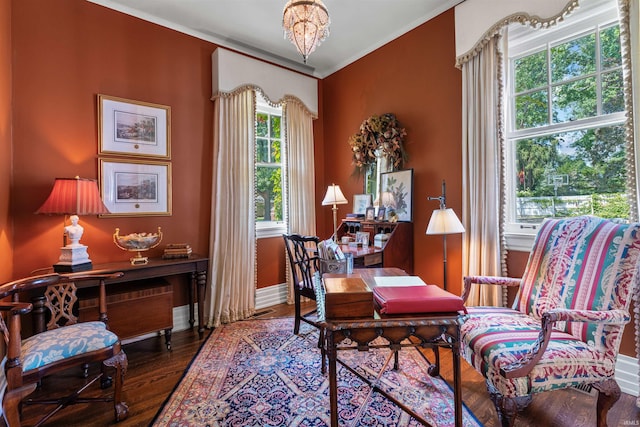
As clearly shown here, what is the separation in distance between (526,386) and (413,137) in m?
2.39

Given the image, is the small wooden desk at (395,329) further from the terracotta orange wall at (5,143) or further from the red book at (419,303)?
the terracotta orange wall at (5,143)

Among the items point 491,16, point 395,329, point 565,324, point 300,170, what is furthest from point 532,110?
point 300,170

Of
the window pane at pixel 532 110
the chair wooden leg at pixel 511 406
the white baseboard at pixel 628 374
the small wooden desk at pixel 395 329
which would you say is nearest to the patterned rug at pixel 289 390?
the chair wooden leg at pixel 511 406

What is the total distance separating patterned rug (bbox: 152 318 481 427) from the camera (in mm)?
1693

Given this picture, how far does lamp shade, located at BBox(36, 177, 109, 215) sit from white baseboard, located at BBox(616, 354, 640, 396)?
3.83 meters

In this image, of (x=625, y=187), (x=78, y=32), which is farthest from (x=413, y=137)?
(x=78, y=32)

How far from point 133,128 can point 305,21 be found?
6.44 ft

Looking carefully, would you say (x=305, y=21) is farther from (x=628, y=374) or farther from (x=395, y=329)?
(x=628, y=374)

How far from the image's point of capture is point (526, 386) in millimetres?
1383

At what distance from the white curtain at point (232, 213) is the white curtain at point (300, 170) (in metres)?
0.54

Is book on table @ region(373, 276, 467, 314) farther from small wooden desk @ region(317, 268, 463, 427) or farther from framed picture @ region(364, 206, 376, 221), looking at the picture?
framed picture @ region(364, 206, 376, 221)

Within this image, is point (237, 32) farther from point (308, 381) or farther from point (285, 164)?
point (308, 381)

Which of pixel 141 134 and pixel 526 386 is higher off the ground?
pixel 141 134

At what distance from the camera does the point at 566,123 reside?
2.25m
